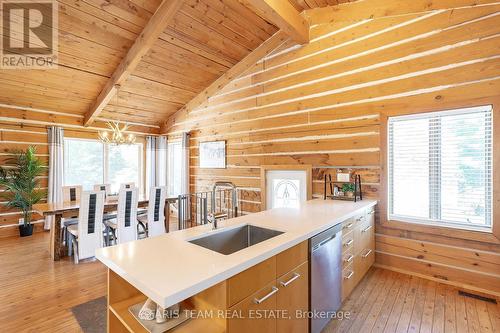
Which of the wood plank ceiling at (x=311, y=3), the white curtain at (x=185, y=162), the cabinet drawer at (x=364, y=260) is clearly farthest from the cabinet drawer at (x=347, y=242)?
the white curtain at (x=185, y=162)

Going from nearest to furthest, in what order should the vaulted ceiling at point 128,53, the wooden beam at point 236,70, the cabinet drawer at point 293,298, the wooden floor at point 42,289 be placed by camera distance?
the cabinet drawer at point 293,298, the wooden floor at point 42,289, the vaulted ceiling at point 128,53, the wooden beam at point 236,70

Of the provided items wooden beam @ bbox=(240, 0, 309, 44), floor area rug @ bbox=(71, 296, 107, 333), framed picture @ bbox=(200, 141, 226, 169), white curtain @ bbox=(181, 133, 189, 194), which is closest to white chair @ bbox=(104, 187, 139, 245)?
floor area rug @ bbox=(71, 296, 107, 333)

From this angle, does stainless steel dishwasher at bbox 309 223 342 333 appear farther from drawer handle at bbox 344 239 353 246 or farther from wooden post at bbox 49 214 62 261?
wooden post at bbox 49 214 62 261

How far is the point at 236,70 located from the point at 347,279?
4.34 metres

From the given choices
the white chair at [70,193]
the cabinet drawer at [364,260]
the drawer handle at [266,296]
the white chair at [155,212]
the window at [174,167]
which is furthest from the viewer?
the window at [174,167]

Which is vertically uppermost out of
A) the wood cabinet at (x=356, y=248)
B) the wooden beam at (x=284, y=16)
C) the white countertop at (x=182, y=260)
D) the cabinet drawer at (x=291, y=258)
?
the wooden beam at (x=284, y=16)

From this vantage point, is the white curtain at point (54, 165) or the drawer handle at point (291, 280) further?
the white curtain at point (54, 165)

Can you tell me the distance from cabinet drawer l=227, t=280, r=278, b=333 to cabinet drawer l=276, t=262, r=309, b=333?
7 centimetres

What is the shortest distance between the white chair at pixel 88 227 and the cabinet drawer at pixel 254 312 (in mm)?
3229

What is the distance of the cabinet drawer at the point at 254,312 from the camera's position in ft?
3.92

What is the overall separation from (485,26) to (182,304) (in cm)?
399

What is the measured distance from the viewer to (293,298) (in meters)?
1.65

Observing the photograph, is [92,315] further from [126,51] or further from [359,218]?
[126,51]

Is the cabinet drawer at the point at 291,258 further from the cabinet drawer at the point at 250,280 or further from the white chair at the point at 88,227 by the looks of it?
the white chair at the point at 88,227
